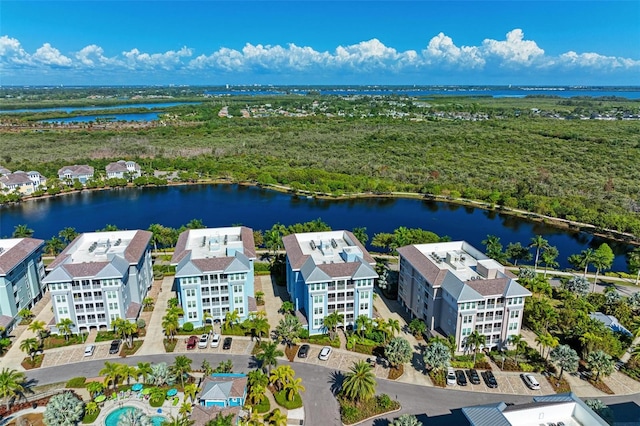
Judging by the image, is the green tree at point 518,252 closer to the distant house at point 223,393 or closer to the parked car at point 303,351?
the parked car at point 303,351

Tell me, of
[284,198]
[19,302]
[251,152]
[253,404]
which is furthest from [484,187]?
[19,302]

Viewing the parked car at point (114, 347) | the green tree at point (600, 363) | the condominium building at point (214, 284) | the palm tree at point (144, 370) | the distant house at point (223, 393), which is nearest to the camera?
the distant house at point (223, 393)

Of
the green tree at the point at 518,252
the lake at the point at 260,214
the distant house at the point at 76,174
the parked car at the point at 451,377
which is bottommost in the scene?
the lake at the point at 260,214

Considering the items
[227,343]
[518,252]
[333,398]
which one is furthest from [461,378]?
[518,252]

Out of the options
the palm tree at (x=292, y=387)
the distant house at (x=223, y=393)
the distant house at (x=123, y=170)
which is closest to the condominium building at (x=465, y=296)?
the palm tree at (x=292, y=387)

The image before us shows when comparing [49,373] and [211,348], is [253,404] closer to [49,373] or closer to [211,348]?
[211,348]

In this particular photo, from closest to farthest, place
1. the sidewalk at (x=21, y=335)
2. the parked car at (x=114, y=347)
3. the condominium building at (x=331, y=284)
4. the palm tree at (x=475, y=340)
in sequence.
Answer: the palm tree at (x=475, y=340)
the sidewalk at (x=21, y=335)
the parked car at (x=114, y=347)
the condominium building at (x=331, y=284)

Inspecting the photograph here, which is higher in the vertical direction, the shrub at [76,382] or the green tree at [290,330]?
the green tree at [290,330]
